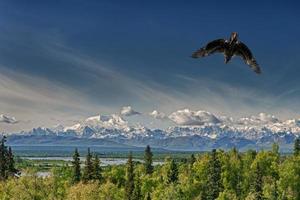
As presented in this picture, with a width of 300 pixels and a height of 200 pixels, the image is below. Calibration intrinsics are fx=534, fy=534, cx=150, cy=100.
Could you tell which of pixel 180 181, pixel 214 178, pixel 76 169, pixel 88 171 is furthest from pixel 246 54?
pixel 76 169

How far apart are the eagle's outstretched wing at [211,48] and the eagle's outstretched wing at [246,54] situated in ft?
0.77

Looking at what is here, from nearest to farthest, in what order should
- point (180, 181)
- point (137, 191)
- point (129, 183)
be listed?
point (180, 181) → point (137, 191) → point (129, 183)

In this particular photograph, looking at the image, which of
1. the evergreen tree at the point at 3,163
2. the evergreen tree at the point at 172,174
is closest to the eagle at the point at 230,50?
the evergreen tree at the point at 172,174

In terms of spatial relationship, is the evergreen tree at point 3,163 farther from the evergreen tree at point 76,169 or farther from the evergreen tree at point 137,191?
the evergreen tree at point 137,191

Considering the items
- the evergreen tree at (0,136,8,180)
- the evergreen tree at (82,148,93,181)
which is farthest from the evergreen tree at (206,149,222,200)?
the evergreen tree at (0,136,8,180)

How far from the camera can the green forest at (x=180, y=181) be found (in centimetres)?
9950

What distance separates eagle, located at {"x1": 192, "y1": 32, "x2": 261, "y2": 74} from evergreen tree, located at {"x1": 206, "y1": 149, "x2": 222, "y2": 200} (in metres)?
116

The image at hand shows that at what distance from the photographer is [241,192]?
429 feet

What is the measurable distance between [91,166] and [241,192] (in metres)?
37.1

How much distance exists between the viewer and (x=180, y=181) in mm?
121625

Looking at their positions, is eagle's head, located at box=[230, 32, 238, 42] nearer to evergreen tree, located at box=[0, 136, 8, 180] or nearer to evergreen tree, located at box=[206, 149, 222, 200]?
evergreen tree, located at box=[206, 149, 222, 200]

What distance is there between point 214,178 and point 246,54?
122603 millimetres

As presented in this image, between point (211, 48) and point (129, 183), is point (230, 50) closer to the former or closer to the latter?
point (211, 48)

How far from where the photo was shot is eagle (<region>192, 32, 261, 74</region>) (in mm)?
7965
